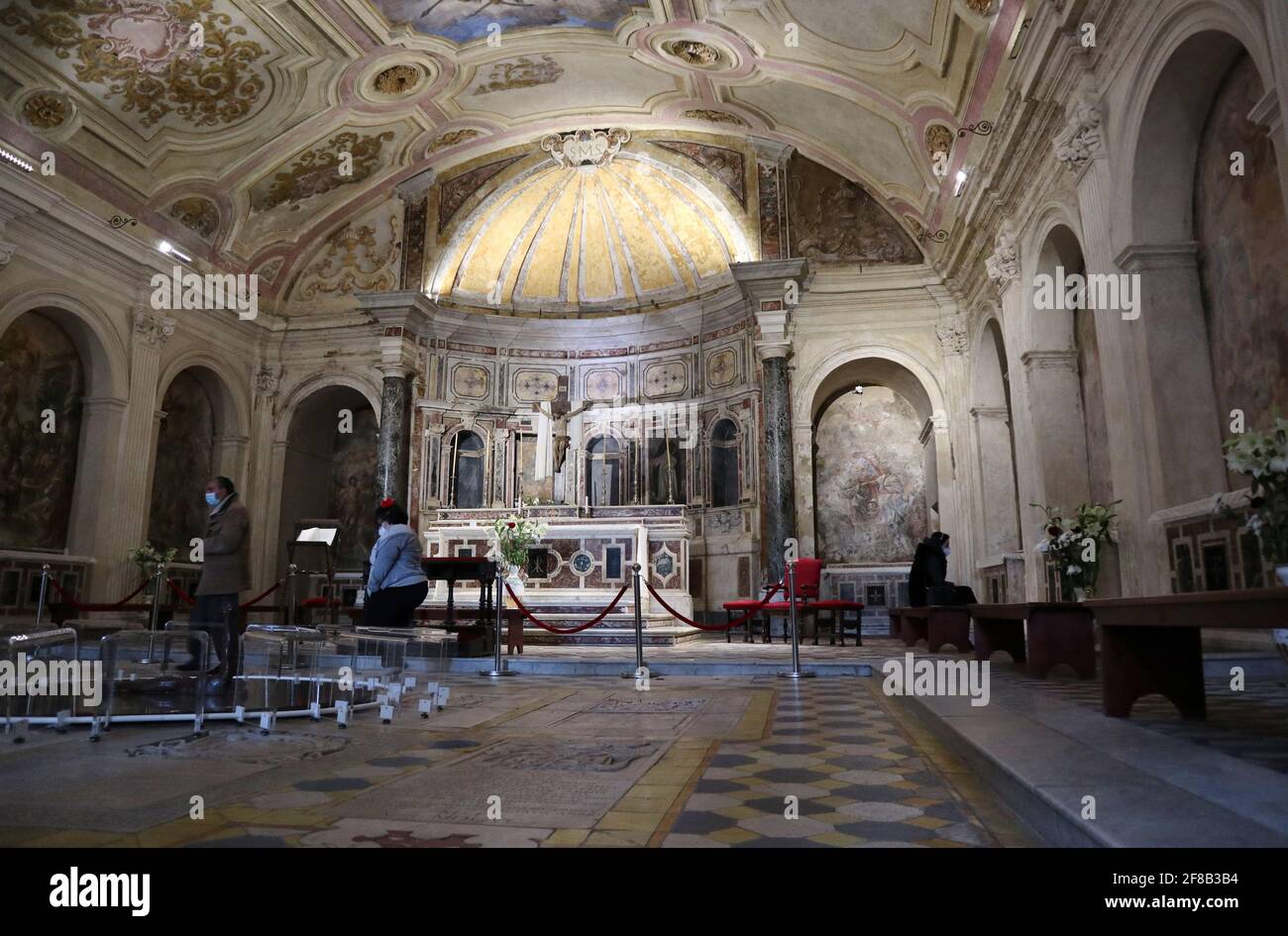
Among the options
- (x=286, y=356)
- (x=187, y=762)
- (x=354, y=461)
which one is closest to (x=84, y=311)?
(x=286, y=356)

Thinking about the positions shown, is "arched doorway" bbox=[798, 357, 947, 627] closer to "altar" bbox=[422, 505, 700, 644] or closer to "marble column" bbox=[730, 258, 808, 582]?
"marble column" bbox=[730, 258, 808, 582]

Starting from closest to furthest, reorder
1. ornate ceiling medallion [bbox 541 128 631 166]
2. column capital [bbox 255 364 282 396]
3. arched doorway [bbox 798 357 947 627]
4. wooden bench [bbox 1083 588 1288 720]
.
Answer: wooden bench [bbox 1083 588 1288 720]
arched doorway [bbox 798 357 947 627]
ornate ceiling medallion [bbox 541 128 631 166]
column capital [bbox 255 364 282 396]

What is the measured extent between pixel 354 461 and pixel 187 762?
15.7m

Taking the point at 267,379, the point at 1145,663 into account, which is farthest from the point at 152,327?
the point at 1145,663

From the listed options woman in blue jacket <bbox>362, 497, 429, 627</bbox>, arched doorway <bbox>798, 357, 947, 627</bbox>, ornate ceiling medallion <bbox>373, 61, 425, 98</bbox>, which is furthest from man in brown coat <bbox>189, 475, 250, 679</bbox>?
arched doorway <bbox>798, 357, 947, 627</bbox>

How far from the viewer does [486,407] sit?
664 inches

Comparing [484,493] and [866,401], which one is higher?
[866,401]

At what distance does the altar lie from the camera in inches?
520

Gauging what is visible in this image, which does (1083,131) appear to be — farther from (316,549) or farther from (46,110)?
(316,549)

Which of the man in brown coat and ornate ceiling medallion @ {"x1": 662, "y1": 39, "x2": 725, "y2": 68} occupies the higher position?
ornate ceiling medallion @ {"x1": 662, "y1": 39, "x2": 725, "y2": 68}

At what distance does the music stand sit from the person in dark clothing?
7.76 m
